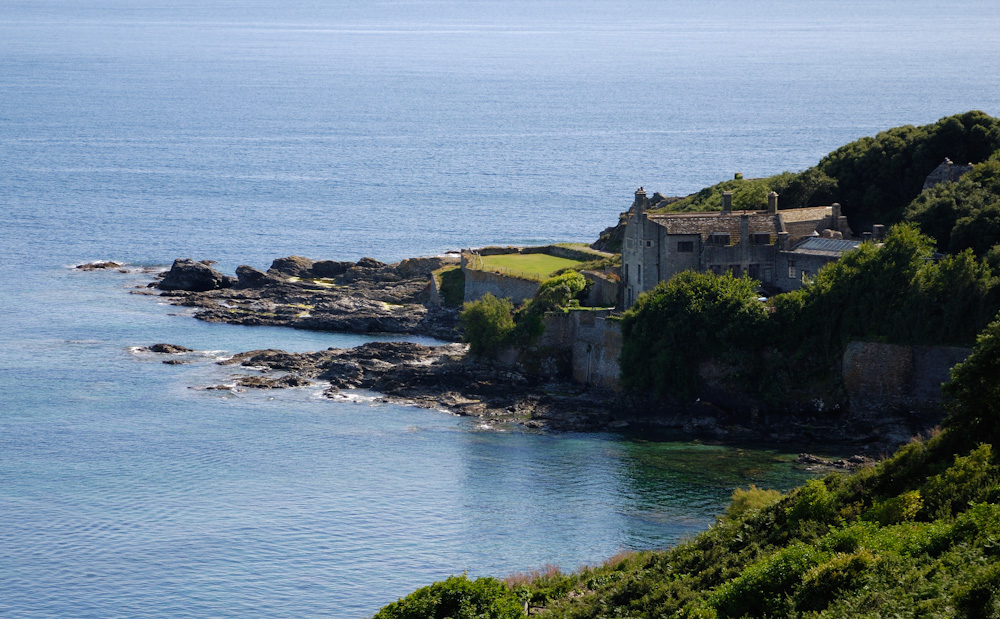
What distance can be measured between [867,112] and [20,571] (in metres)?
168

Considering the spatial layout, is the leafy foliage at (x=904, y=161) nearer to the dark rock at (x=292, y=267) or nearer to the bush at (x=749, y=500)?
the dark rock at (x=292, y=267)

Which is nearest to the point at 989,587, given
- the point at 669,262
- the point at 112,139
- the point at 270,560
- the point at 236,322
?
the point at 270,560

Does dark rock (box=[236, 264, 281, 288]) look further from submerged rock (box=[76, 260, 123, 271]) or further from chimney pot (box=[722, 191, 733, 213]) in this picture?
chimney pot (box=[722, 191, 733, 213])

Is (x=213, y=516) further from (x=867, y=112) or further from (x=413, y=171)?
(x=867, y=112)

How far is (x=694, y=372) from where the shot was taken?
61656 millimetres

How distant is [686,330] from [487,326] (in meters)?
11.2

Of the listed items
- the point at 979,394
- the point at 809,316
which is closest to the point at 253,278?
the point at 809,316

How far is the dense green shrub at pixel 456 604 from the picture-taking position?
30.7m

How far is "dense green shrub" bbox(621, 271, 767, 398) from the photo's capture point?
201ft

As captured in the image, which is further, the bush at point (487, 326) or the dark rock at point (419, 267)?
the dark rock at point (419, 267)

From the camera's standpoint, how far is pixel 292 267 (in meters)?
91.8

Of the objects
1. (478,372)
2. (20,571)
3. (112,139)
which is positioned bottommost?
(20,571)

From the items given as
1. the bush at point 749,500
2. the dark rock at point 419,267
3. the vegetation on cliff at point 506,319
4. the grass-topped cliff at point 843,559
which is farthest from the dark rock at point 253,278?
the grass-topped cliff at point 843,559

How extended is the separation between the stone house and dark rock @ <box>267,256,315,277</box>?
29786 mm
